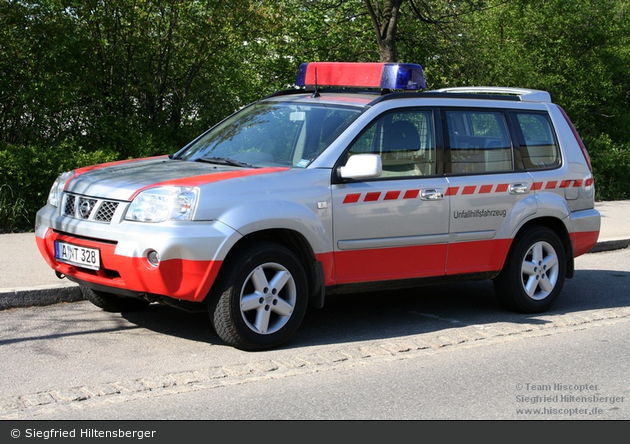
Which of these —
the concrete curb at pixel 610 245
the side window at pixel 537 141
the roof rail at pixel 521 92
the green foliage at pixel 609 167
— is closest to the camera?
the side window at pixel 537 141

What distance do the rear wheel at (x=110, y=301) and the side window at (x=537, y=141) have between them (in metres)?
3.55

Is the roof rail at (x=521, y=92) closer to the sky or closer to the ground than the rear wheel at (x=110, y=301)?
closer to the sky

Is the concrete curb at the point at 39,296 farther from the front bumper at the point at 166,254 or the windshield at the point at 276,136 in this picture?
the front bumper at the point at 166,254

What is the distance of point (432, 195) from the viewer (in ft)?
22.5

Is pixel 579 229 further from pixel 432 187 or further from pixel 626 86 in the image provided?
pixel 626 86

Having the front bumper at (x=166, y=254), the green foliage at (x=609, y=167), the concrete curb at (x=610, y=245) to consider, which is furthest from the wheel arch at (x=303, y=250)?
the green foliage at (x=609, y=167)

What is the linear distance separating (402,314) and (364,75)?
2.08 m

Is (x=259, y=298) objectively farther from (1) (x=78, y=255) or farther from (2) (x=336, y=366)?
(1) (x=78, y=255)

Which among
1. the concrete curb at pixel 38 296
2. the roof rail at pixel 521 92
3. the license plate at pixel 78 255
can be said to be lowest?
the concrete curb at pixel 38 296

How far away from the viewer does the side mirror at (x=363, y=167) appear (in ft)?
20.5

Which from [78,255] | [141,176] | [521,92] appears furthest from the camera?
[521,92]

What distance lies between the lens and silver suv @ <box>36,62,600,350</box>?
5875mm

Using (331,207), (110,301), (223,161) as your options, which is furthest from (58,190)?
(331,207)
